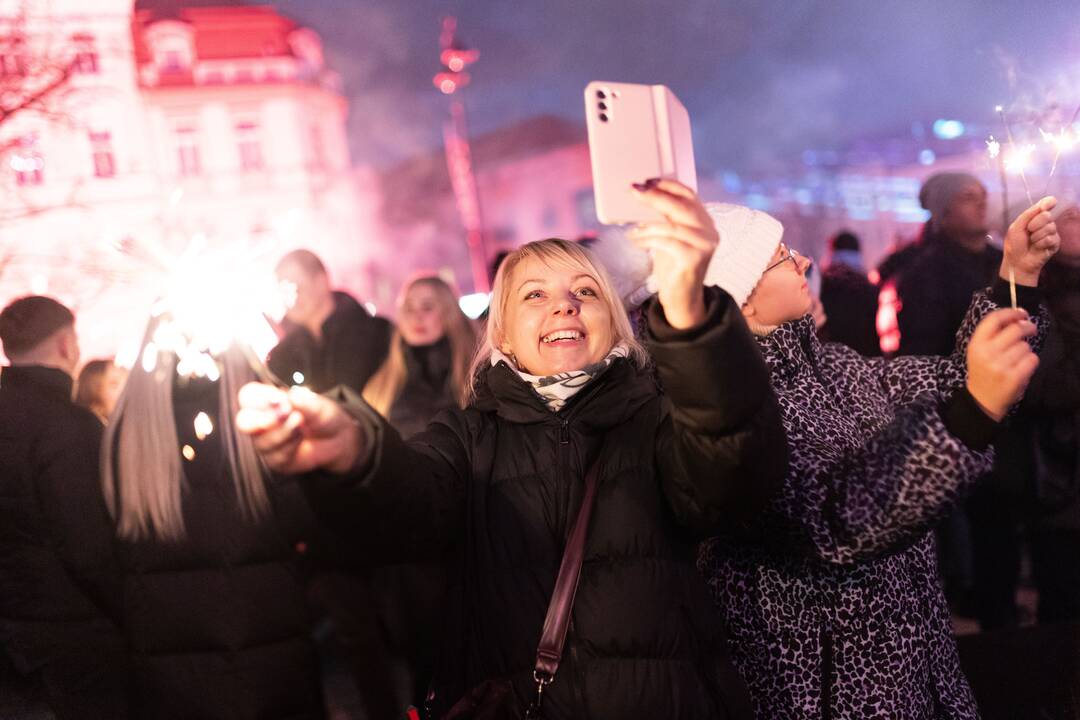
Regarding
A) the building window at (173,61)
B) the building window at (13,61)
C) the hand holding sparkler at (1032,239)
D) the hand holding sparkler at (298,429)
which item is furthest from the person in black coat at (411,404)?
the building window at (173,61)

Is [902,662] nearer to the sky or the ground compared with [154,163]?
nearer to the ground

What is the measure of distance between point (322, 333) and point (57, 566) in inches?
95.8

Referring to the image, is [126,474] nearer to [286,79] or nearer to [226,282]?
[226,282]

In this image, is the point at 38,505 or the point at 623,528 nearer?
the point at 623,528

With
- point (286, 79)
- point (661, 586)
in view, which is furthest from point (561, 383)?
point (286, 79)

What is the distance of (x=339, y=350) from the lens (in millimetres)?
5785

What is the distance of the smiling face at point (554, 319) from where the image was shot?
255cm

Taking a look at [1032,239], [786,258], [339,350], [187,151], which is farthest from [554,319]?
[187,151]

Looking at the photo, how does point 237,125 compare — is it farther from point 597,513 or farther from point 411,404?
point 597,513

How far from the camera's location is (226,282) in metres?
2.74

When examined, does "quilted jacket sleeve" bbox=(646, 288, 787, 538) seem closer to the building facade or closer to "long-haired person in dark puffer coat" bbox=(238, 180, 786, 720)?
"long-haired person in dark puffer coat" bbox=(238, 180, 786, 720)

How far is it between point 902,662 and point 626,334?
1.08 meters

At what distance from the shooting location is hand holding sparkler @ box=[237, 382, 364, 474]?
1.73m

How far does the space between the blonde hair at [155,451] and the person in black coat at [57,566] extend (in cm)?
57
